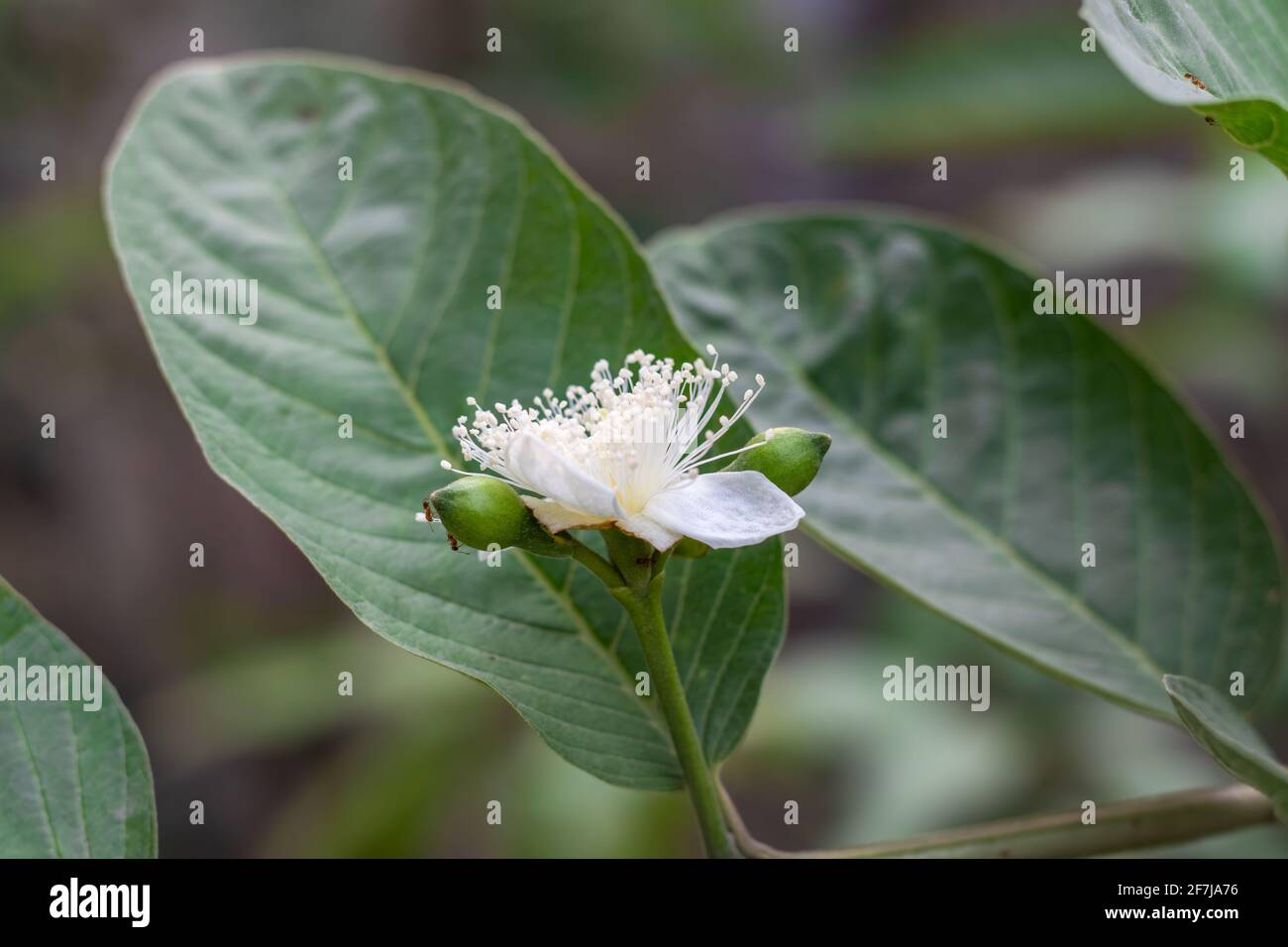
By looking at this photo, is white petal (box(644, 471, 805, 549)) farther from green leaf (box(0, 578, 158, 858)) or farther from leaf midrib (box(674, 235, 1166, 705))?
green leaf (box(0, 578, 158, 858))

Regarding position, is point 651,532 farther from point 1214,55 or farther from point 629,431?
point 1214,55

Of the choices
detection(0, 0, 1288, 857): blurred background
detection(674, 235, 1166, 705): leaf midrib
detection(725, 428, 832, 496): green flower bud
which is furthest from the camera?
detection(0, 0, 1288, 857): blurred background

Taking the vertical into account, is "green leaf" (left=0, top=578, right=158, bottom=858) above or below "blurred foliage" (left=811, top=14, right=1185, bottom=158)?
below

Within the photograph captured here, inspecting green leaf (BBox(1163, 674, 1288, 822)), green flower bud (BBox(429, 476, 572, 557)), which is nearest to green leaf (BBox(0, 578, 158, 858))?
green flower bud (BBox(429, 476, 572, 557))

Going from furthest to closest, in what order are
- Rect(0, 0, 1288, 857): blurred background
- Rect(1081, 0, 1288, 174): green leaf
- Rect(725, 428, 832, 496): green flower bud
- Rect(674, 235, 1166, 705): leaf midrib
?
Rect(0, 0, 1288, 857): blurred background < Rect(674, 235, 1166, 705): leaf midrib < Rect(725, 428, 832, 496): green flower bud < Rect(1081, 0, 1288, 174): green leaf

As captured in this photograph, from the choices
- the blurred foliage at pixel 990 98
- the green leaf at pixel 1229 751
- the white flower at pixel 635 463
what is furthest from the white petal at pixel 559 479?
the blurred foliage at pixel 990 98

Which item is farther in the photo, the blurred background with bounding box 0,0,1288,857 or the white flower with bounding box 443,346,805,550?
the blurred background with bounding box 0,0,1288,857
